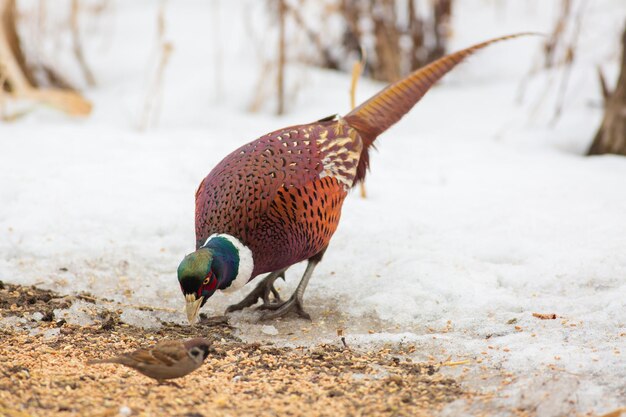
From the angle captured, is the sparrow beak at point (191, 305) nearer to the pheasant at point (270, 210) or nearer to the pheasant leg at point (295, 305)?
the pheasant at point (270, 210)

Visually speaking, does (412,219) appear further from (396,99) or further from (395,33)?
(395,33)

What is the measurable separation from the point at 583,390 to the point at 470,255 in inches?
56.0

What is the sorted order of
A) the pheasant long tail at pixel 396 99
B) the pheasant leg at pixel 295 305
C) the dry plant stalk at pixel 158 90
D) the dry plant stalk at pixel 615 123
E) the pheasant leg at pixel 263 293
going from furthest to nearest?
the dry plant stalk at pixel 158 90, the dry plant stalk at pixel 615 123, the pheasant long tail at pixel 396 99, the pheasant leg at pixel 263 293, the pheasant leg at pixel 295 305

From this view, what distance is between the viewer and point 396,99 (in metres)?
3.74

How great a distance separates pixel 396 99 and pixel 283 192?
2.88 feet

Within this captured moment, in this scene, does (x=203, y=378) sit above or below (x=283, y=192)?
below

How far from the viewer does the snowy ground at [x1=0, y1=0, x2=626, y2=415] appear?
3000 millimetres

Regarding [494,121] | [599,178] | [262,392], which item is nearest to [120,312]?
[262,392]

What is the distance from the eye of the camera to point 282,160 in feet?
10.7

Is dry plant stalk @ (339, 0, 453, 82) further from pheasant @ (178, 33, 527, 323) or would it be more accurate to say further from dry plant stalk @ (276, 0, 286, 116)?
pheasant @ (178, 33, 527, 323)

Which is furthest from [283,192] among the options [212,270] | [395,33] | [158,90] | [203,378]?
[395,33]

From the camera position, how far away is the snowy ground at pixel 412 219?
3.00 meters

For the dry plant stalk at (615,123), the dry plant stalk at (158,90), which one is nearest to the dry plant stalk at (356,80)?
the dry plant stalk at (158,90)

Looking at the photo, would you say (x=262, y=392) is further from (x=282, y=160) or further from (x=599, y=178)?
(x=599, y=178)
